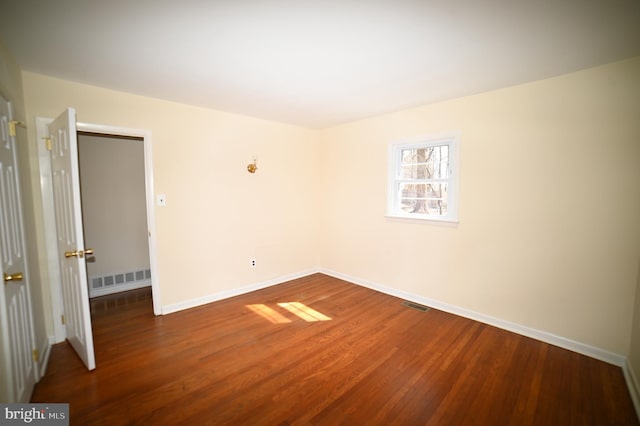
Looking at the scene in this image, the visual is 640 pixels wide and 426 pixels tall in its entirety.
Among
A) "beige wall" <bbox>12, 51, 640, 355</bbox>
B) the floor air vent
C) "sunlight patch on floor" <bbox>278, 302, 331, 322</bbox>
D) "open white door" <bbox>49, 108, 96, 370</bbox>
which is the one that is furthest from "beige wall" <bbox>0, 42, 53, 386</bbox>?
the floor air vent

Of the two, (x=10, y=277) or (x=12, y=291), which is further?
(x=12, y=291)

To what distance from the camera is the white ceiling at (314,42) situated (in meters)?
1.48

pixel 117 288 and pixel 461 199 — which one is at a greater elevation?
pixel 461 199

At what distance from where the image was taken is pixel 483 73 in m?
2.31

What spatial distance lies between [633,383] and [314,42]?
323 centimetres

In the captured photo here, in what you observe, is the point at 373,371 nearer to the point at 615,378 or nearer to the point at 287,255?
the point at 615,378

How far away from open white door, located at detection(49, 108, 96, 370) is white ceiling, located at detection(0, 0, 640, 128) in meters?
0.53

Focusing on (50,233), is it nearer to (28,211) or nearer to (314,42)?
(28,211)

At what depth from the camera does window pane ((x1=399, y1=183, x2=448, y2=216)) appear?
3.25 metres

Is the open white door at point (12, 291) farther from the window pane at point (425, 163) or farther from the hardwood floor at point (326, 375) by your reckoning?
the window pane at point (425, 163)

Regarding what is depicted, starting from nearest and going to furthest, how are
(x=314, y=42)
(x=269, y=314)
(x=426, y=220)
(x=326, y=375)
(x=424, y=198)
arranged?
(x=314, y=42)
(x=326, y=375)
(x=269, y=314)
(x=426, y=220)
(x=424, y=198)

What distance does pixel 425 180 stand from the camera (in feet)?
11.0

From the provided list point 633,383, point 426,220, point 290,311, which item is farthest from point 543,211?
point 290,311

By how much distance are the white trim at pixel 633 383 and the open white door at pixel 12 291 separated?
3686 millimetres
